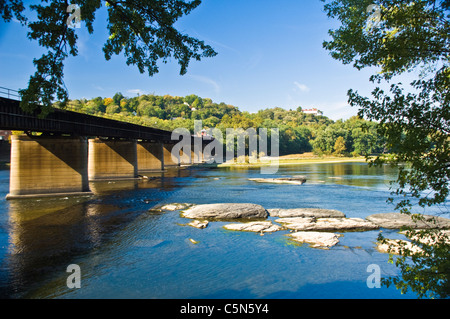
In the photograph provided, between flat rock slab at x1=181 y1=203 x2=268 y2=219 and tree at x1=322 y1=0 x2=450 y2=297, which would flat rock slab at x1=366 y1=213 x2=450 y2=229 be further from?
tree at x1=322 y1=0 x2=450 y2=297

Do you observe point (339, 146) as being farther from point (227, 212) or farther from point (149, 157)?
point (227, 212)

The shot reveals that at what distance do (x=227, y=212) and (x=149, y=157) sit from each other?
54980mm

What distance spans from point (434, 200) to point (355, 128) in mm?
144512

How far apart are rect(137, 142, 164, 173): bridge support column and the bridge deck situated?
14.1 m

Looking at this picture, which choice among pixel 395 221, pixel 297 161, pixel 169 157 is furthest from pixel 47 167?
pixel 297 161

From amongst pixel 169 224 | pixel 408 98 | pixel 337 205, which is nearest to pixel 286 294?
pixel 408 98

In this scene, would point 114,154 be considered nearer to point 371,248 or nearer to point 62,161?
point 62,161

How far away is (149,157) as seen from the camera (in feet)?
250

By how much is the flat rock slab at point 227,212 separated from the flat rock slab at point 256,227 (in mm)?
2622

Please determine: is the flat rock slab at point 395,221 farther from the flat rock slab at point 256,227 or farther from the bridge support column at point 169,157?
the bridge support column at point 169,157

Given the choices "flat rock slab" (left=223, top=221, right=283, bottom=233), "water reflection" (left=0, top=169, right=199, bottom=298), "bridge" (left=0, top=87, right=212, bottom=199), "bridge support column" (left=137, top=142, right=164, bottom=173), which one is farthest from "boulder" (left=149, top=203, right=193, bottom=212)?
"bridge support column" (left=137, top=142, right=164, bottom=173)

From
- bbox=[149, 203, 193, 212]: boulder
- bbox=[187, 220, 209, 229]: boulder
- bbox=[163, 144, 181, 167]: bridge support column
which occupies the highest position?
bbox=[163, 144, 181, 167]: bridge support column

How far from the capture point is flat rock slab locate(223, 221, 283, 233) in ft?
66.1
